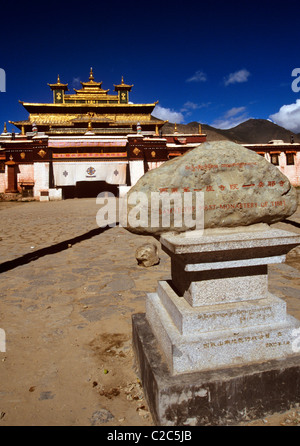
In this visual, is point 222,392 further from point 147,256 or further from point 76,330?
point 147,256

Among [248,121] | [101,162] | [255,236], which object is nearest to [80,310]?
[255,236]

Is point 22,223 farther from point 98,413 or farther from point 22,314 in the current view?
point 98,413

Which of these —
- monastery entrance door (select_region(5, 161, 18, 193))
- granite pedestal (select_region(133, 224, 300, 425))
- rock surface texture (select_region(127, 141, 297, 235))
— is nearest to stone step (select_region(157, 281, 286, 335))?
granite pedestal (select_region(133, 224, 300, 425))

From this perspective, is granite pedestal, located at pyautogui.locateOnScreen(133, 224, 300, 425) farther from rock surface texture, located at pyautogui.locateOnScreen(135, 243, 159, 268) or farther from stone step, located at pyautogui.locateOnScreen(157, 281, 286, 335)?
rock surface texture, located at pyautogui.locateOnScreen(135, 243, 159, 268)

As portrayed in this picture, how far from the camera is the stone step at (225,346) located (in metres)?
1.82

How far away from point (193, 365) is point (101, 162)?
55.5 feet

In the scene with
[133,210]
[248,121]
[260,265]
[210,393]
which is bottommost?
[210,393]

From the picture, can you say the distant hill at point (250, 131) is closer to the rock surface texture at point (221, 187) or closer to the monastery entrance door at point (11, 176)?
the monastery entrance door at point (11, 176)

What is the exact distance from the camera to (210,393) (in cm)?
175

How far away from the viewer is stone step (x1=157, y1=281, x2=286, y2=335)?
6.19 ft

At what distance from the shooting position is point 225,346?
188cm

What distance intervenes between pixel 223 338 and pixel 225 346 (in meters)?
0.06


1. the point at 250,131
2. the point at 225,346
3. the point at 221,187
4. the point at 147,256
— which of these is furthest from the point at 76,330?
the point at 250,131
